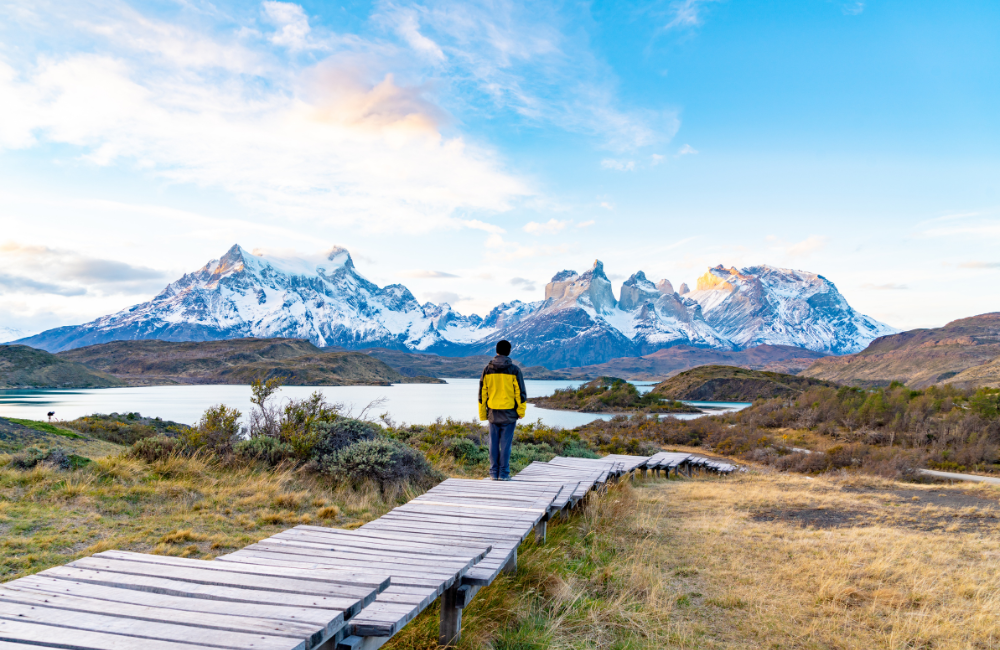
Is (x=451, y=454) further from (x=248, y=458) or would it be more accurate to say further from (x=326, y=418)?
(x=248, y=458)

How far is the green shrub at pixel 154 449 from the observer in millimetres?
10219

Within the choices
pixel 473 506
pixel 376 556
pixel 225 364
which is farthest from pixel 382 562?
pixel 225 364

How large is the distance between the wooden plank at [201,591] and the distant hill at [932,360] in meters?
79.1

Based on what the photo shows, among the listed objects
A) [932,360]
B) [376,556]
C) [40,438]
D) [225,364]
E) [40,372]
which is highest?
[225,364]

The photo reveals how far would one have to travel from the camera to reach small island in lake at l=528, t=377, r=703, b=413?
2463 inches

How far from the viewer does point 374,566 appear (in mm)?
3865

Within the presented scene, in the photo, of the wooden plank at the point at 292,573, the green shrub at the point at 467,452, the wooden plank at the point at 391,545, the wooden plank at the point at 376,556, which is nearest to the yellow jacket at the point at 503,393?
the wooden plank at the point at 391,545

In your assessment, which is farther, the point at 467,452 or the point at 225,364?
the point at 225,364

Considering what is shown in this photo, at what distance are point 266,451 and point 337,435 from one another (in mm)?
1286

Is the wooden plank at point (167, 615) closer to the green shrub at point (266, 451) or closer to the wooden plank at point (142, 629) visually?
the wooden plank at point (142, 629)

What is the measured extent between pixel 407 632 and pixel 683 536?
575 centimetres

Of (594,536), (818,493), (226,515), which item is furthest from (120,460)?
(818,493)

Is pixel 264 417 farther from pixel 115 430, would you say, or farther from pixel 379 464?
pixel 115 430

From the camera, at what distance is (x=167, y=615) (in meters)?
2.71
